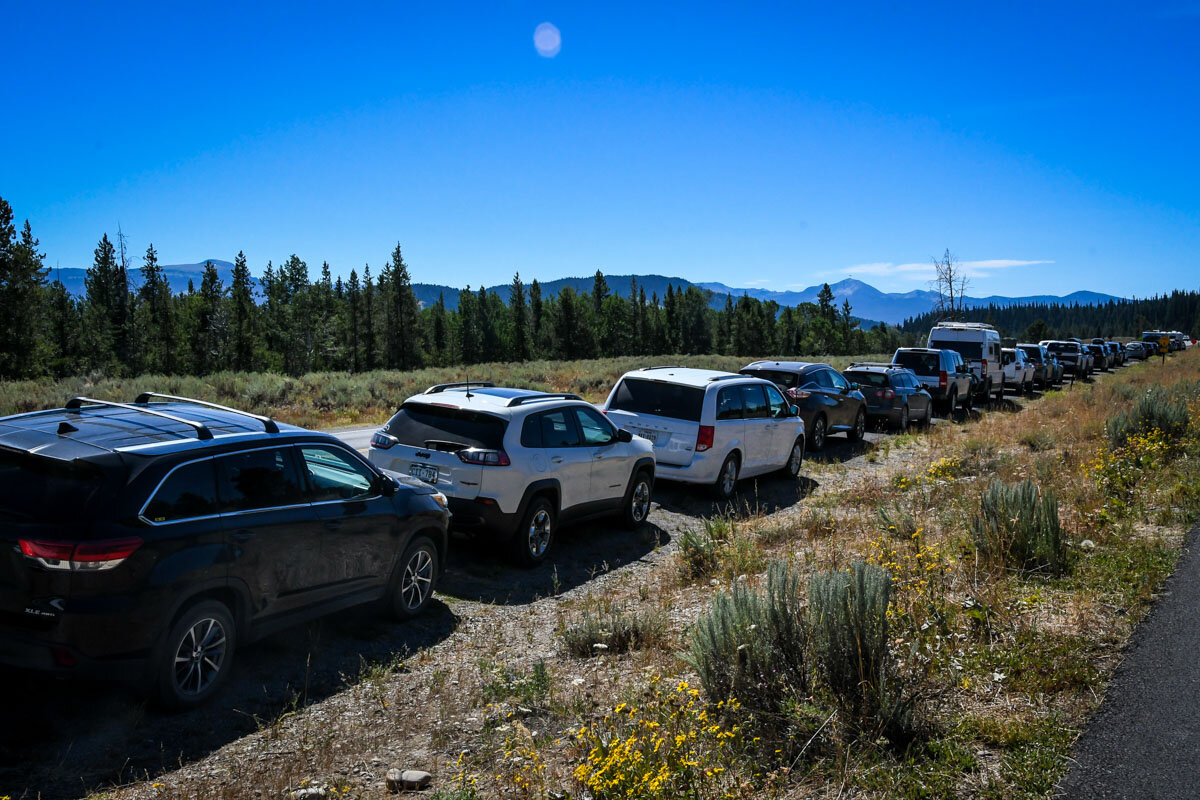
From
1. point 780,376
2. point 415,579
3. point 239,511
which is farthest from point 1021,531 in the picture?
point 780,376

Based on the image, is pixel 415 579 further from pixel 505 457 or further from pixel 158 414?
pixel 158 414

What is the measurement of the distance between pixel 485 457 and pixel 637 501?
10.2 ft

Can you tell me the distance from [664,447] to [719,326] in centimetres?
12229

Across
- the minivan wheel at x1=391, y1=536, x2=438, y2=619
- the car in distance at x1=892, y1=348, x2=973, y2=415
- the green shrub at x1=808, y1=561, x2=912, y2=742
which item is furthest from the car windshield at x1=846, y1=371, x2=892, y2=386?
the green shrub at x1=808, y1=561, x2=912, y2=742

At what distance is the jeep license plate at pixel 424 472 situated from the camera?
8.11m

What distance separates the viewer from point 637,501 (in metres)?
10.5

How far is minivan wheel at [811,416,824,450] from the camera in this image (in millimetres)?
17203

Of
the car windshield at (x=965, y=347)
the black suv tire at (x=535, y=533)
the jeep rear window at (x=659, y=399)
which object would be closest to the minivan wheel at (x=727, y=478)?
the jeep rear window at (x=659, y=399)

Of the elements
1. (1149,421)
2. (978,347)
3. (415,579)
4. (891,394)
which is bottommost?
(415,579)

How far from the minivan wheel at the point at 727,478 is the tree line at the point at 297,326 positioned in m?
46.0

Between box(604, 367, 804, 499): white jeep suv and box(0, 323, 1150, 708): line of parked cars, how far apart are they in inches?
53.5

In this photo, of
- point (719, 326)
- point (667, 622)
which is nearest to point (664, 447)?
point (667, 622)

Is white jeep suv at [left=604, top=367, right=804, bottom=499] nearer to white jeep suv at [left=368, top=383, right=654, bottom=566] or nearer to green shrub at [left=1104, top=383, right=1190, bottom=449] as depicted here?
white jeep suv at [left=368, top=383, right=654, bottom=566]

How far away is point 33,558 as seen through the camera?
4293 mm
